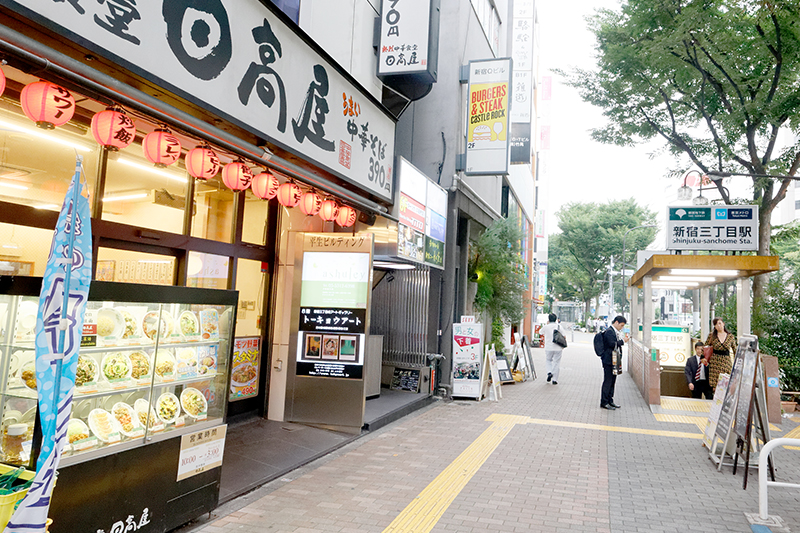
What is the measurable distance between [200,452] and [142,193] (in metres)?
3.21

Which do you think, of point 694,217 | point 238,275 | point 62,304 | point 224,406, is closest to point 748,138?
point 694,217

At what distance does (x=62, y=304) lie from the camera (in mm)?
2770

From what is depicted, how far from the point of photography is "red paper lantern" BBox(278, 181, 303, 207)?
6625mm

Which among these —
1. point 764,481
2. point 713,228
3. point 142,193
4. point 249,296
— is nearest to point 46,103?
point 142,193

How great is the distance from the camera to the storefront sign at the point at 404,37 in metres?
8.38

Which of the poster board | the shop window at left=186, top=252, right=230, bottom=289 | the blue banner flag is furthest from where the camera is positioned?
the poster board

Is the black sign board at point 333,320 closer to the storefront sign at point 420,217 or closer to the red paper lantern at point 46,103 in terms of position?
the storefront sign at point 420,217

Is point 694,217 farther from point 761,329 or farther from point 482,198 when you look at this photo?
point 482,198

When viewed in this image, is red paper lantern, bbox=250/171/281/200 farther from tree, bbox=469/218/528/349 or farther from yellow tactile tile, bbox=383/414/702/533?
tree, bbox=469/218/528/349

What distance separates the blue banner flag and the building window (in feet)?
42.9

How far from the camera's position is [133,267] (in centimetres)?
616

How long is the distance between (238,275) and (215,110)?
3.64 meters

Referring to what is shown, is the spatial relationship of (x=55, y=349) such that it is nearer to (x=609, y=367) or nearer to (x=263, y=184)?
(x=263, y=184)

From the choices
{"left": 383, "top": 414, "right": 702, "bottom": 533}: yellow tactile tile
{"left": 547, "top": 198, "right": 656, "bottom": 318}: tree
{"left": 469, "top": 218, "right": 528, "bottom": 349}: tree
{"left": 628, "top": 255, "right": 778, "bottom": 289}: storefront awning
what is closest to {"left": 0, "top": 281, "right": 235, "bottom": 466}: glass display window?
{"left": 383, "top": 414, "right": 702, "bottom": 533}: yellow tactile tile
